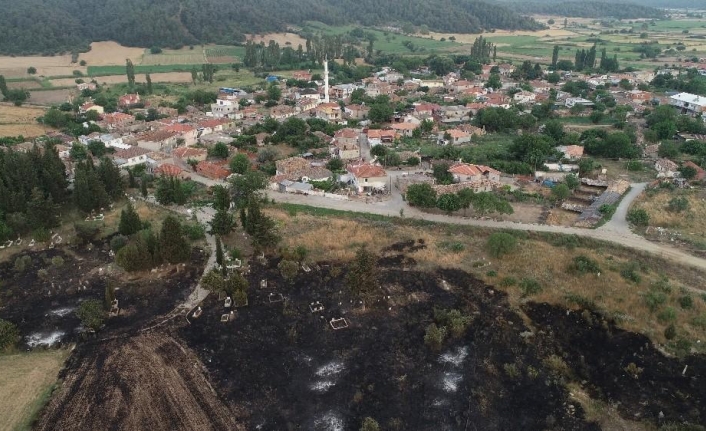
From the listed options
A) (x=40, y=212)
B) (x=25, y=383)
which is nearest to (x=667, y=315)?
(x=25, y=383)

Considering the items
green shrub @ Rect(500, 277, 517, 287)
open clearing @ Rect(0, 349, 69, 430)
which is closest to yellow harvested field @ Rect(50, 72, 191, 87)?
open clearing @ Rect(0, 349, 69, 430)

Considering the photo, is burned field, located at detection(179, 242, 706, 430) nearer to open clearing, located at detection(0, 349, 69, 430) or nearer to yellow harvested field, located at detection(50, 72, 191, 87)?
open clearing, located at detection(0, 349, 69, 430)

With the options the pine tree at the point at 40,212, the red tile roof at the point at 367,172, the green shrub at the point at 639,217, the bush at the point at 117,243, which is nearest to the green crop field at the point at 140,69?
the pine tree at the point at 40,212

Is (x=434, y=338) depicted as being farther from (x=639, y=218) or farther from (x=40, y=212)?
(x=40, y=212)

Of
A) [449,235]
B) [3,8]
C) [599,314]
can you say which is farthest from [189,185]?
[3,8]

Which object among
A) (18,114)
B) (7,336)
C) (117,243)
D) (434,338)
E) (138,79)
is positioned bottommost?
(434,338)

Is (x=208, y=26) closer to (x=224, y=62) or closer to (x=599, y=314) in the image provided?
(x=224, y=62)
